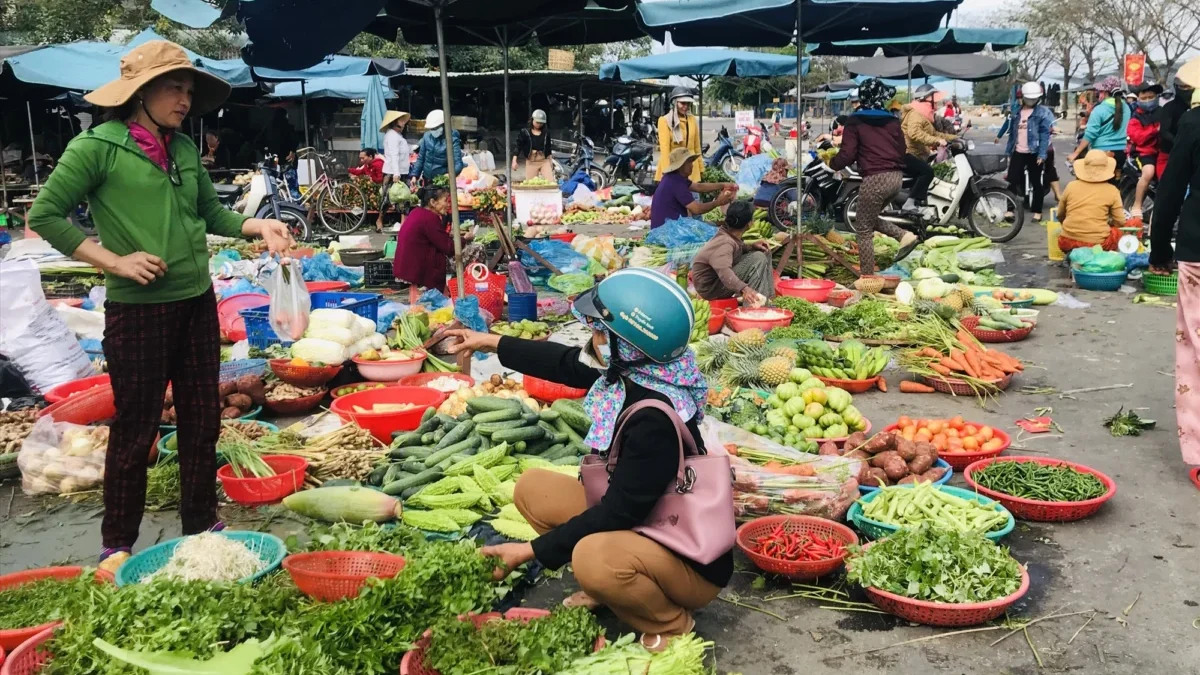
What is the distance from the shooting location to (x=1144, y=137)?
11719mm

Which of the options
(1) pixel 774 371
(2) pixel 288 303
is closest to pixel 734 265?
(1) pixel 774 371

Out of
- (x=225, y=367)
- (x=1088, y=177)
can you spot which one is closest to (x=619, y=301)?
(x=225, y=367)

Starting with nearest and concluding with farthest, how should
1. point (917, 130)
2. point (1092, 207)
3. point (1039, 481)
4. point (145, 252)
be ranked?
point (145, 252)
point (1039, 481)
point (1092, 207)
point (917, 130)

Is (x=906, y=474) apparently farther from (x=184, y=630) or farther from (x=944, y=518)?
(x=184, y=630)

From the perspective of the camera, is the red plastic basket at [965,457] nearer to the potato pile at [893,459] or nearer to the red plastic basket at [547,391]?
the potato pile at [893,459]

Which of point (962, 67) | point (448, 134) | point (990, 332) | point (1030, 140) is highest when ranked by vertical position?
point (962, 67)

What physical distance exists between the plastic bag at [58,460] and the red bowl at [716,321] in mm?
4446

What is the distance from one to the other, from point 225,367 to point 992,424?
190 inches

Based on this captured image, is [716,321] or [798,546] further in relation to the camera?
[716,321]

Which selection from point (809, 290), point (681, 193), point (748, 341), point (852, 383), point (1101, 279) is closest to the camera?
point (852, 383)

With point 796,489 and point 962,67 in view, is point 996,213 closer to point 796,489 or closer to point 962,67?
point 796,489

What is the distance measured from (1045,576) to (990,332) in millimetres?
4074

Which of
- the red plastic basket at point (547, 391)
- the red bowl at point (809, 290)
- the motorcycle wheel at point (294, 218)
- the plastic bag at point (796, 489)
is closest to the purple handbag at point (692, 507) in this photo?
the plastic bag at point (796, 489)

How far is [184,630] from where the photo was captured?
8.13 feet
